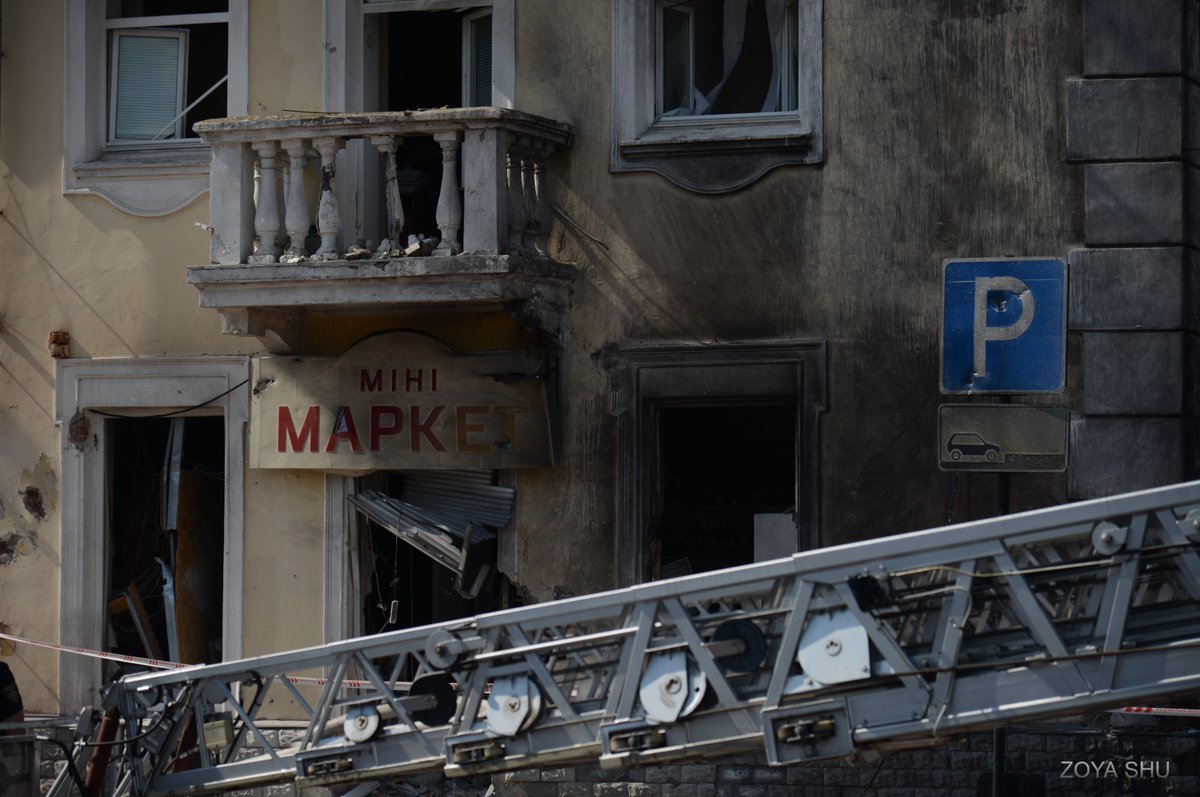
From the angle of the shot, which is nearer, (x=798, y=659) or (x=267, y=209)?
(x=798, y=659)

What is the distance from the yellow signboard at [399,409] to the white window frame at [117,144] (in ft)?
5.02

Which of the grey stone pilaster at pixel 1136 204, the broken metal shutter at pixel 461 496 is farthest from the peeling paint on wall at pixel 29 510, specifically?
the grey stone pilaster at pixel 1136 204

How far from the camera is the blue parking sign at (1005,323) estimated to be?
10852 millimetres

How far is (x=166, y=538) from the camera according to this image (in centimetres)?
1398

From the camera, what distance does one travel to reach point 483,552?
1308 cm

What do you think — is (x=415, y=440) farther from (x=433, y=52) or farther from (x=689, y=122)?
(x=433, y=52)

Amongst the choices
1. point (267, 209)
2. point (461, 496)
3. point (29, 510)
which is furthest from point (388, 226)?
point (29, 510)

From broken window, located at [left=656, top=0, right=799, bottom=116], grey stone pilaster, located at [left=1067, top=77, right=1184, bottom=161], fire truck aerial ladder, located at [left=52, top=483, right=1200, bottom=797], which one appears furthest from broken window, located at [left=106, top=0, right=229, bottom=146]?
grey stone pilaster, located at [left=1067, top=77, right=1184, bottom=161]

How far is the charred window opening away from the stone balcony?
156 cm

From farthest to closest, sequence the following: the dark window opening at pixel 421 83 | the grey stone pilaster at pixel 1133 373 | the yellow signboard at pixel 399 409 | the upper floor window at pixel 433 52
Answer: the dark window opening at pixel 421 83 < the upper floor window at pixel 433 52 < the yellow signboard at pixel 399 409 < the grey stone pilaster at pixel 1133 373

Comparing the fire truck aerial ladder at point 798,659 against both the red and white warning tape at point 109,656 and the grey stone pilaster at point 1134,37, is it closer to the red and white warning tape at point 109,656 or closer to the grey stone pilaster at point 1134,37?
the red and white warning tape at point 109,656

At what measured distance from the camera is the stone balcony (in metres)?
12.2

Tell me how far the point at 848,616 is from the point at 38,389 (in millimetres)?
7717

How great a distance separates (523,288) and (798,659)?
4.59 metres
